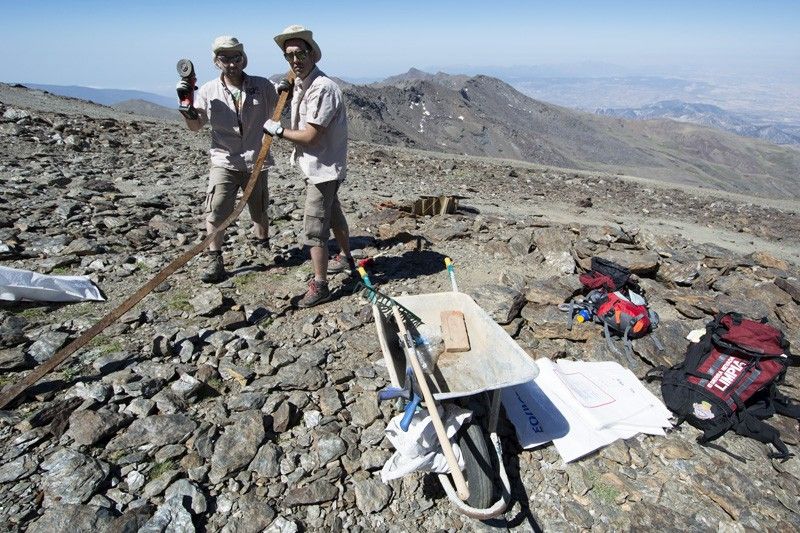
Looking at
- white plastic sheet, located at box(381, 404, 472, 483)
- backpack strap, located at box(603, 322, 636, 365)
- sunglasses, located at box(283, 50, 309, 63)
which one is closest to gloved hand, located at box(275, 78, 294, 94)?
sunglasses, located at box(283, 50, 309, 63)

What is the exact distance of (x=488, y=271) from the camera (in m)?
6.01

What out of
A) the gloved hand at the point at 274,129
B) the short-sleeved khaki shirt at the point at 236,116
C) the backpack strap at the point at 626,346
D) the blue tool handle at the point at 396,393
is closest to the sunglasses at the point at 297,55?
the gloved hand at the point at 274,129

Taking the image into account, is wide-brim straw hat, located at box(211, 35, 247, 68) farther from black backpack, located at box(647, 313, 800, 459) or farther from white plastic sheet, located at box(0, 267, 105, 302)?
black backpack, located at box(647, 313, 800, 459)

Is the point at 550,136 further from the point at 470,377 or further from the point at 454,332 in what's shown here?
the point at 470,377

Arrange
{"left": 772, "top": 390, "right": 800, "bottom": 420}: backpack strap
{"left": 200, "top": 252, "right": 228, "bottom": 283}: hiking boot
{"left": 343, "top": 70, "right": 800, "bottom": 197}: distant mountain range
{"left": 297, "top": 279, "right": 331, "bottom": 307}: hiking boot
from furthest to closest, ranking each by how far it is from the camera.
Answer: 1. {"left": 343, "top": 70, "right": 800, "bottom": 197}: distant mountain range
2. {"left": 200, "top": 252, "right": 228, "bottom": 283}: hiking boot
3. {"left": 297, "top": 279, "right": 331, "bottom": 307}: hiking boot
4. {"left": 772, "top": 390, "right": 800, "bottom": 420}: backpack strap

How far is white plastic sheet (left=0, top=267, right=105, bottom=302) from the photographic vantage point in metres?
4.27


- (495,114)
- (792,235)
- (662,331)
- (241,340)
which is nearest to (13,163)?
(241,340)

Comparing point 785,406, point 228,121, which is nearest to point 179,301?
point 228,121

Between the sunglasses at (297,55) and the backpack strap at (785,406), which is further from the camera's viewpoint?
the sunglasses at (297,55)

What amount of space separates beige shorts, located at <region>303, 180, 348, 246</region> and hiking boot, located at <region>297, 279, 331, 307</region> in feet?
1.57

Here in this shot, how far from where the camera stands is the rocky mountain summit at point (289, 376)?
8.80 ft

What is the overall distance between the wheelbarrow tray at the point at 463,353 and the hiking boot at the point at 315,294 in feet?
4.12

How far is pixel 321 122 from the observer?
388cm

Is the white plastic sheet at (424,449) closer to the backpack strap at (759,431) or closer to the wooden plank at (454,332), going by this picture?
the wooden plank at (454,332)
